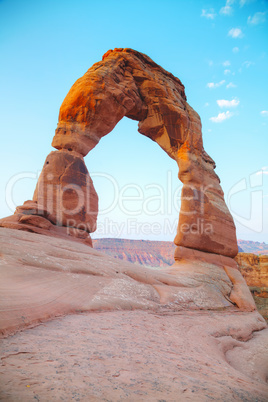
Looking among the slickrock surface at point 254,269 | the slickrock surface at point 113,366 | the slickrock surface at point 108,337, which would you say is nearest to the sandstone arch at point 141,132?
the slickrock surface at point 108,337

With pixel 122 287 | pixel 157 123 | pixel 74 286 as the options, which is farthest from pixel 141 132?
pixel 74 286

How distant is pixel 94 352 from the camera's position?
5.47 ft

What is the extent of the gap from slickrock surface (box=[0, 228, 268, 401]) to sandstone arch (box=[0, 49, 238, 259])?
8.11ft

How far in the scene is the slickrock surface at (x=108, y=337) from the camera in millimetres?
1234

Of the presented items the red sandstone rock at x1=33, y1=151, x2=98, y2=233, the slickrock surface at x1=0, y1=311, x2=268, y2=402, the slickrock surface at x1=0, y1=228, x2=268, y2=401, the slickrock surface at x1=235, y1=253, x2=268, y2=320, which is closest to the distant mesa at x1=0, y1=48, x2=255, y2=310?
the red sandstone rock at x1=33, y1=151, x2=98, y2=233

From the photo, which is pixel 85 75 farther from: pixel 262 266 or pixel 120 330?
pixel 262 266

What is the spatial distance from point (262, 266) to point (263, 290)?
2739mm

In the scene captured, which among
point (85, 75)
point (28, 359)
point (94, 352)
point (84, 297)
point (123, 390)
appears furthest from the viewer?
point (85, 75)

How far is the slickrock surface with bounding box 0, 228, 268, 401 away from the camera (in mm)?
1234

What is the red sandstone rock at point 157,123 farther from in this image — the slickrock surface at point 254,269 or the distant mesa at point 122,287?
the slickrock surface at point 254,269

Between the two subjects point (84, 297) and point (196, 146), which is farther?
point (196, 146)

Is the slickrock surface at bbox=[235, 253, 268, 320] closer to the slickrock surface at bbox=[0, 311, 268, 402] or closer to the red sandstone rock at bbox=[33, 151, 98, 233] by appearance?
the red sandstone rock at bbox=[33, 151, 98, 233]

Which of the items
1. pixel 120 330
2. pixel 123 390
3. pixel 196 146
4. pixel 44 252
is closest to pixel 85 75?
pixel 196 146

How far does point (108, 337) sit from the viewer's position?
2119 mm
